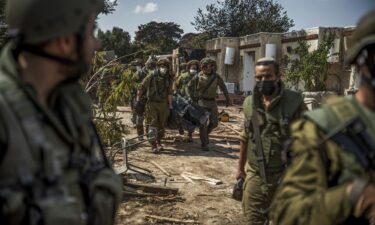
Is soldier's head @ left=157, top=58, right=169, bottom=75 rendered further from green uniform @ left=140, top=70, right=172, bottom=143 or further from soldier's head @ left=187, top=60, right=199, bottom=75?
soldier's head @ left=187, top=60, right=199, bottom=75

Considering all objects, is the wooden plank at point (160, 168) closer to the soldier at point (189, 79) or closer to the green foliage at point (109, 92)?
the green foliage at point (109, 92)

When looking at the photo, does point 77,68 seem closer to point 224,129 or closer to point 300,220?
point 300,220

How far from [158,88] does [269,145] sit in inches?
208

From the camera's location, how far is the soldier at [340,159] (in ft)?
5.32

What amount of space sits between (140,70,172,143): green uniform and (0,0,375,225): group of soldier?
6.97 meters

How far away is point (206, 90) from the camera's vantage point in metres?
9.25

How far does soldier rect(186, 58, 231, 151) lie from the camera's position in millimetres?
9250

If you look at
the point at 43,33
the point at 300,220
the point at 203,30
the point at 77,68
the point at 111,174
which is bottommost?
the point at 300,220

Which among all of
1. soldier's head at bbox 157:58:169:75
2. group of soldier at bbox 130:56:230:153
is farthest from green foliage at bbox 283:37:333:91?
soldier's head at bbox 157:58:169:75

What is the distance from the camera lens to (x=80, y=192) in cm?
179

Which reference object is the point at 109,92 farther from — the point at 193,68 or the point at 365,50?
the point at 365,50

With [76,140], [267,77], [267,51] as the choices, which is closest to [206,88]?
[267,77]

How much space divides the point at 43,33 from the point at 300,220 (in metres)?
1.23

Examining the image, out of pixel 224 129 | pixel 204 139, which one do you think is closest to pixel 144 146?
pixel 204 139
